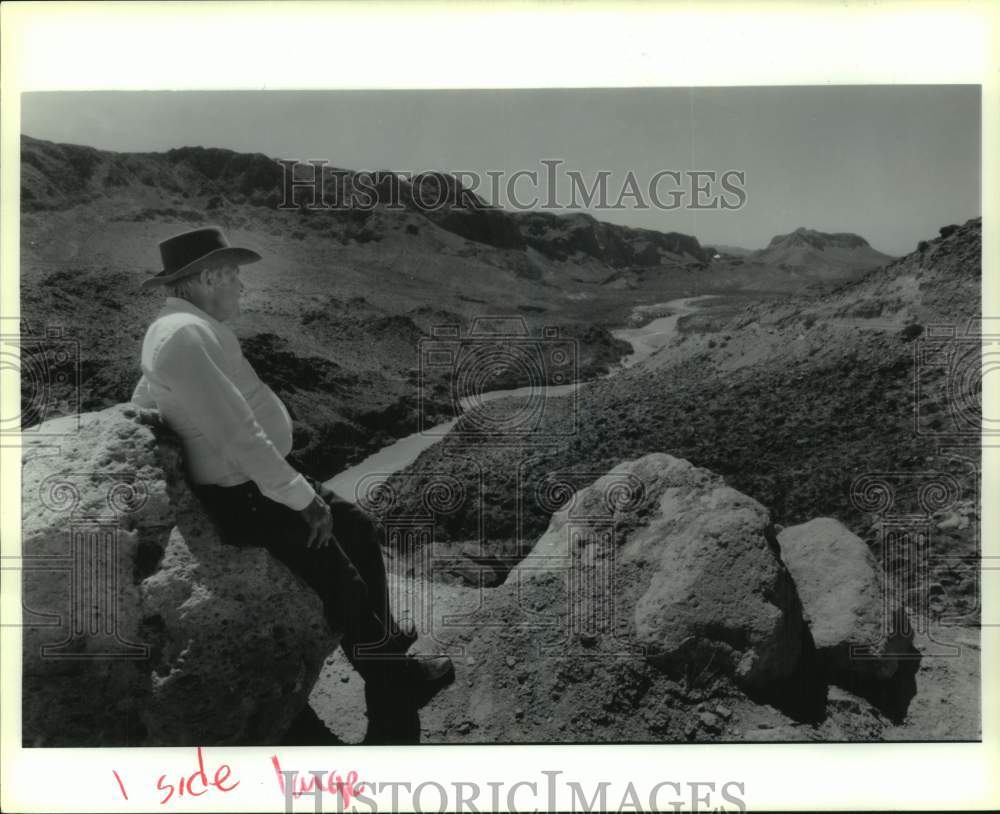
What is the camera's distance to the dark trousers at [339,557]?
12.5ft

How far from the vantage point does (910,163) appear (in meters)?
4.45

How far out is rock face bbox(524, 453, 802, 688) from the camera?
409 cm

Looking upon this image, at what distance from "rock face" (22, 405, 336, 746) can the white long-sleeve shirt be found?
4.4 inches

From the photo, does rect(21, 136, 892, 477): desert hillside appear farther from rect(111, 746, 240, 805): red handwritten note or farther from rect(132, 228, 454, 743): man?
rect(111, 746, 240, 805): red handwritten note

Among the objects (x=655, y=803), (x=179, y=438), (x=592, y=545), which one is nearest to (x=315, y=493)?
(x=179, y=438)

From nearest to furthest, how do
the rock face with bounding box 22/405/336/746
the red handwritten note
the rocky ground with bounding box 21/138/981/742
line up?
the rock face with bounding box 22/405/336/746 < the red handwritten note < the rocky ground with bounding box 21/138/981/742

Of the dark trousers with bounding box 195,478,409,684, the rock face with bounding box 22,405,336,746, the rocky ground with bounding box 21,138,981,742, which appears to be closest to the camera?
the rock face with bounding box 22,405,336,746

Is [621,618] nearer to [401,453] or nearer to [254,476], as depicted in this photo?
[401,453]

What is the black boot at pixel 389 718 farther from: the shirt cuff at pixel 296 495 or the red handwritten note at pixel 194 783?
the shirt cuff at pixel 296 495

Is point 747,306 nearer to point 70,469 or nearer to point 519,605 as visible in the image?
point 519,605

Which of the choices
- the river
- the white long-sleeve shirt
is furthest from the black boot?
the white long-sleeve shirt

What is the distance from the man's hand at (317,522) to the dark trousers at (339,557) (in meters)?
0.02

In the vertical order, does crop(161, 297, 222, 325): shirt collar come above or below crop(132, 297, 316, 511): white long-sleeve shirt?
above

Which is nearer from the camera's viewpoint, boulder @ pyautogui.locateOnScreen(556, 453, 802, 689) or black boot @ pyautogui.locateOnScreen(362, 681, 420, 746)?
boulder @ pyautogui.locateOnScreen(556, 453, 802, 689)
